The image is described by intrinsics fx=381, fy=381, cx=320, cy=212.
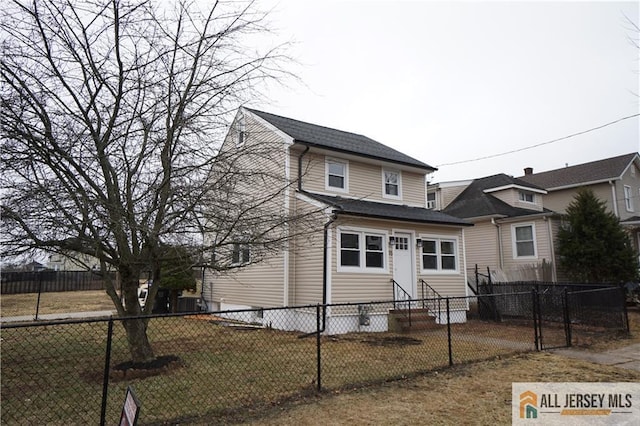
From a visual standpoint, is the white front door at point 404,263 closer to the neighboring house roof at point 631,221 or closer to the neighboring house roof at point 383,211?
the neighboring house roof at point 383,211

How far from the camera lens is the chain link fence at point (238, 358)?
4.48 metres

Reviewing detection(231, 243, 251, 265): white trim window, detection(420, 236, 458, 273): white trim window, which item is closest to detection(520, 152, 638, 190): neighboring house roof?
detection(420, 236, 458, 273): white trim window

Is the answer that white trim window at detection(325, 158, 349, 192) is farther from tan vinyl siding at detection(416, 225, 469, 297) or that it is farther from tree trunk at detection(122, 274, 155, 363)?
tree trunk at detection(122, 274, 155, 363)

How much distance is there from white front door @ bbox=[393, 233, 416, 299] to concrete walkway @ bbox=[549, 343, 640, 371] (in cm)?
489

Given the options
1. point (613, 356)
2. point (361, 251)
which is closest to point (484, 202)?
point (361, 251)

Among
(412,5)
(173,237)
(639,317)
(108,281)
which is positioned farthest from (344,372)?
(639,317)

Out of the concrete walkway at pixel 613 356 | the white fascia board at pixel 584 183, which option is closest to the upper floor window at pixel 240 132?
the concrete walkway at pixel 613 356

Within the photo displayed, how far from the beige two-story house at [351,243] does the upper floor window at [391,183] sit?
0.04 m

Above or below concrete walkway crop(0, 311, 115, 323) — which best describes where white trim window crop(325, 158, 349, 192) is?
above

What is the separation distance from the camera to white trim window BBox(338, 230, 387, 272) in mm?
11047

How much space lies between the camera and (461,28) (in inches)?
446

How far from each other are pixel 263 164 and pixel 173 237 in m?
2.08

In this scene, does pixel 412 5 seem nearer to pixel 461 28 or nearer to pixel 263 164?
pixel 461 28

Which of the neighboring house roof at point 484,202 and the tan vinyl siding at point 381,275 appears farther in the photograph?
the neighboring house roof at point 484,202
